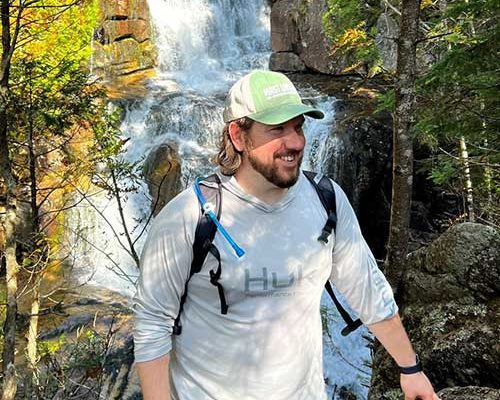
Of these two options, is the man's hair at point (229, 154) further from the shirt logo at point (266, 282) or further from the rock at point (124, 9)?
the rock at point (124, 9)

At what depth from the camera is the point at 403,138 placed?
171 inches

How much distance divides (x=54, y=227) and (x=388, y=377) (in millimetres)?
9552

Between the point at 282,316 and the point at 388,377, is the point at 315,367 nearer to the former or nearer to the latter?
the point at 282,316

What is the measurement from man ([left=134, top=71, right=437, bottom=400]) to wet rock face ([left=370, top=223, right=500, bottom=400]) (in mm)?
2076

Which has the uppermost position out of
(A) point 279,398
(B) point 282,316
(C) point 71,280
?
(B) point 282,316

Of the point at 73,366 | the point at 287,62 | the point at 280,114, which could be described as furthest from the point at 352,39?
the point at 280,114

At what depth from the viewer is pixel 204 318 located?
1583 millimetres

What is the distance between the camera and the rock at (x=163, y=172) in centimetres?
1183

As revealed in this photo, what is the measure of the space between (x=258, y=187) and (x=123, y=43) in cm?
1807

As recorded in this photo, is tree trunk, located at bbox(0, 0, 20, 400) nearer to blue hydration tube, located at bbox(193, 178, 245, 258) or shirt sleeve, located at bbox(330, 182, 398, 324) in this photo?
blue hydration tube, located at bbox(193, 178, 245, 258)

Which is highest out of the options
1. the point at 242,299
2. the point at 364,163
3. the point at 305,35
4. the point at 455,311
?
the point at 305,35

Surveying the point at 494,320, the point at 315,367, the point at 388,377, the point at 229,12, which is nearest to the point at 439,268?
the point at 494,320

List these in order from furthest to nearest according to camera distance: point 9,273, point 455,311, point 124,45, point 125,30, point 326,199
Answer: point 125,30 → point 124,45 → point 9,273 → point 455,311 → point 326,199

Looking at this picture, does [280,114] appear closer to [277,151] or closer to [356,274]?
[277,151]
